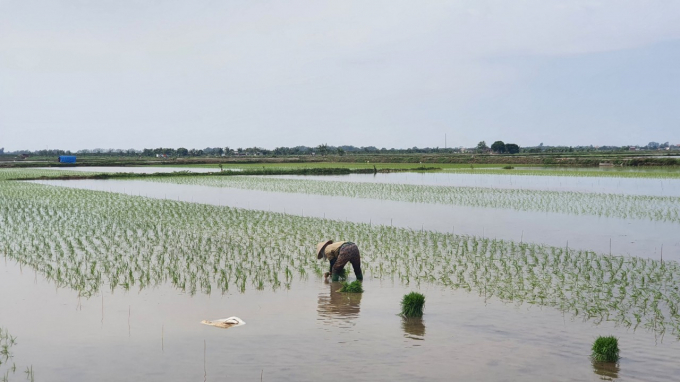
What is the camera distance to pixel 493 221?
17562 millimetres

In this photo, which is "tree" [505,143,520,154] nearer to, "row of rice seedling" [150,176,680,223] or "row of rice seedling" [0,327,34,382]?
"row of rice seedling" [150,176,680,223]

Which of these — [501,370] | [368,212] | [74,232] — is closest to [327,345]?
[501,370]

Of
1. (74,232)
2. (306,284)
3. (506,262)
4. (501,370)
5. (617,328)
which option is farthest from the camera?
(74,232)

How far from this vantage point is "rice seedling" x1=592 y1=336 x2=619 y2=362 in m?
5.91

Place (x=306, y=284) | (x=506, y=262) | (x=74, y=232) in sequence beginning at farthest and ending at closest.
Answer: (x=74, y=232) → (x=506, y=262) → (x=306, y=284)

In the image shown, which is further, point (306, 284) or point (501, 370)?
point (306, 284)

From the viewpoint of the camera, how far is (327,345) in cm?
646

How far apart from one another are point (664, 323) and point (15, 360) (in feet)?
24.5

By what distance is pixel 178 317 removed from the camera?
7488mm

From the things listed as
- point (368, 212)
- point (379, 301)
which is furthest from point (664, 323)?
point (368, 212)

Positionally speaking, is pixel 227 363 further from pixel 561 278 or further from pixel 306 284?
pixel 561 278

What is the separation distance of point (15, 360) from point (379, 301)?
4582 millimetres

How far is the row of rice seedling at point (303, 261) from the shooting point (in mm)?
8617

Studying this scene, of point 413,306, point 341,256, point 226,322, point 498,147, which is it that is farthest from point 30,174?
point 498,147
